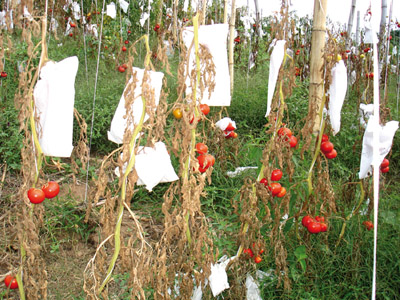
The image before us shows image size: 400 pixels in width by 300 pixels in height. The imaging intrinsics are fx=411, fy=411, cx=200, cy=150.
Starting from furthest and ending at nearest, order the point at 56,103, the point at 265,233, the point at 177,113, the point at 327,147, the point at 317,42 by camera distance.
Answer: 1. the point at 317,42
2. the point at 265,233
3. the point at 327,147
4. the point at 177,113
5. the point at 56,103

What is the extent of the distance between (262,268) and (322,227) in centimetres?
32

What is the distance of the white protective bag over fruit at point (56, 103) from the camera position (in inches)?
43.4

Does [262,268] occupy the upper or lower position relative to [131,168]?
lower

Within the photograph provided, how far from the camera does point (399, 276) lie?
1.57m

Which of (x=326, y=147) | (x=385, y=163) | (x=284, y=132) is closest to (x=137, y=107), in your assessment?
(x=284, y=132)

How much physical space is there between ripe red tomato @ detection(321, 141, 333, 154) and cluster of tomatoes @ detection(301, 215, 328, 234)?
0.89ft

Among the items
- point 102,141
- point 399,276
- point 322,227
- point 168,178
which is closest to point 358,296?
point 399,276

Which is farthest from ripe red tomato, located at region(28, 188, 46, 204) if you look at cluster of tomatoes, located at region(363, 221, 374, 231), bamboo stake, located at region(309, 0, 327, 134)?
bamboo stake, located at region(309, 0, 327, 134)

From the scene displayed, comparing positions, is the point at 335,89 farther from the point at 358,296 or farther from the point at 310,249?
the point at 358,296

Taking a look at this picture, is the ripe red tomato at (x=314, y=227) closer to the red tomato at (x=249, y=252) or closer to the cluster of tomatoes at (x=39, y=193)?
the red tomato at (x=249, y=252)

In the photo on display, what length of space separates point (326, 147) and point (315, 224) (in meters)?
0.31

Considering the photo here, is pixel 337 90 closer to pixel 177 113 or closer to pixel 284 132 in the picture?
pixel 284 132

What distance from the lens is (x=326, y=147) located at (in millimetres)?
1641

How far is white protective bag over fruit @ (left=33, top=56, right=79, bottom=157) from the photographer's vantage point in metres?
1.10
